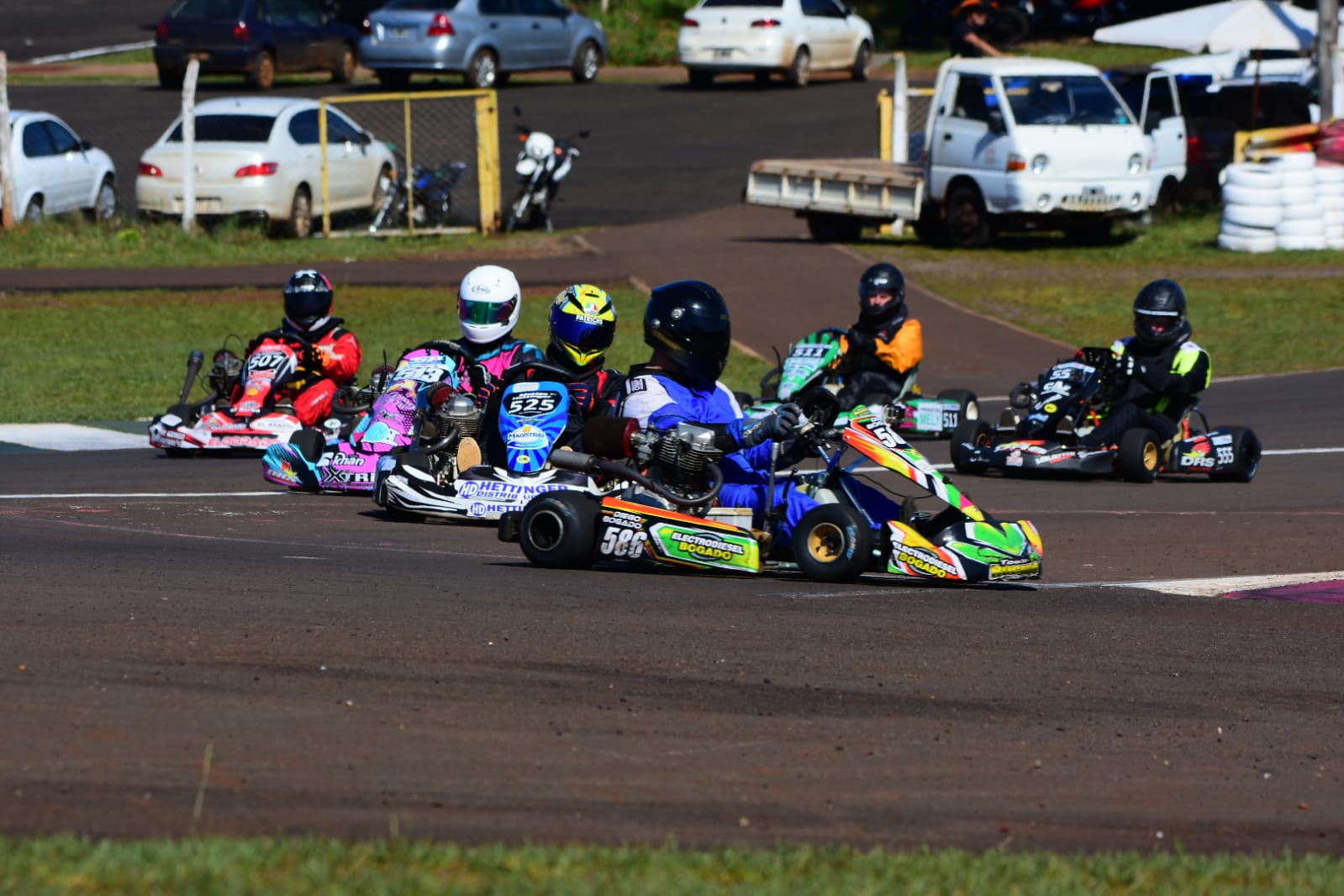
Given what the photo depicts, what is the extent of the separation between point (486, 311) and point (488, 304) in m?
0.06

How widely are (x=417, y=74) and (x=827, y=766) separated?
34690 millimetres

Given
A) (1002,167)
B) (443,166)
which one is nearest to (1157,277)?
(1002,167)

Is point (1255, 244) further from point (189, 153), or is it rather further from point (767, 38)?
point (767, 38)

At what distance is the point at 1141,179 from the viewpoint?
2561 centimetres

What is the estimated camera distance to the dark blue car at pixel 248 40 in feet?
120

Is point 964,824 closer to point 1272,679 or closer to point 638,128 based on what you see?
point 1272,679

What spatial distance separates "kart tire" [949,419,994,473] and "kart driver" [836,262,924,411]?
1.12 m

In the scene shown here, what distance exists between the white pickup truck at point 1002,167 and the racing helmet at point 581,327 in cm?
1428

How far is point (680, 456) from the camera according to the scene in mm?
9180

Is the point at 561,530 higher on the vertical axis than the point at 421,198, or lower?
lower

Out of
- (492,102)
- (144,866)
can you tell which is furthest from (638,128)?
(144,866)

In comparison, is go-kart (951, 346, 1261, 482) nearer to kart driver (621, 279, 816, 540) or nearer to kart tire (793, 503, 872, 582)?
kart driver (621, 279, 816, 540)

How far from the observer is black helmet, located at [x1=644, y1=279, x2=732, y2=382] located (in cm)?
944

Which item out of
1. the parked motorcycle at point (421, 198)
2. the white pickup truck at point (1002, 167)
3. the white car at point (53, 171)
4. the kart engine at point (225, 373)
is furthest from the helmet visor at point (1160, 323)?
the white car at point (53, 171)
